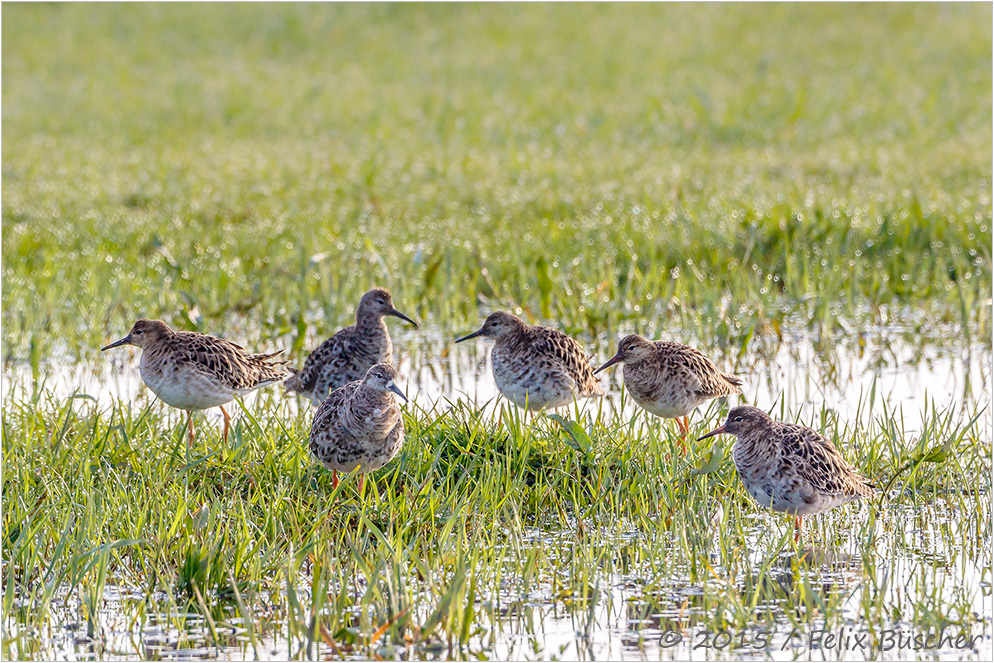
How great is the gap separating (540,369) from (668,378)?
74cm

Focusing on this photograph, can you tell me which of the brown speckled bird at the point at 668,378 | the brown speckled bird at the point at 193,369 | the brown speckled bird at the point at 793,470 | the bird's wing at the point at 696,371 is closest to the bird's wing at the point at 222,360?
the brown speckled bird at the point at 193,369

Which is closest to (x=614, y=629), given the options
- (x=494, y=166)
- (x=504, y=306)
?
(x=504, y=306)

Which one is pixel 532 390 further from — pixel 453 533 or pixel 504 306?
pixel 504 306

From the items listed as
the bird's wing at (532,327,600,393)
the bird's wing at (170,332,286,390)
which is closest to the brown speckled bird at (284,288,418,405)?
the bird's wing at (170,332,286,390)

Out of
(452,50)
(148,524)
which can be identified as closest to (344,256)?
(148,524)

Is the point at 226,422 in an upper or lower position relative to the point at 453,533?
upper

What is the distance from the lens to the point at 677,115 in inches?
780

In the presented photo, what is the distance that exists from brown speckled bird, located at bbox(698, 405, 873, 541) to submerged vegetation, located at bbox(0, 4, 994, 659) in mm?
160

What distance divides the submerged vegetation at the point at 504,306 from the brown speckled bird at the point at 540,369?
179mm

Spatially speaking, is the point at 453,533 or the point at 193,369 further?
the point at 193,369

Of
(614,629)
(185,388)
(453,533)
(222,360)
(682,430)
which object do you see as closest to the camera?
(614,629)

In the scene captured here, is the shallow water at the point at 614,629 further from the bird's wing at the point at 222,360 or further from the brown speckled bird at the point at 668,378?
the bird's wing at the point at 222,360

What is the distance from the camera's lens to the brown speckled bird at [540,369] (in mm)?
7172

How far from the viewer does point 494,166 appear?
1647cm
